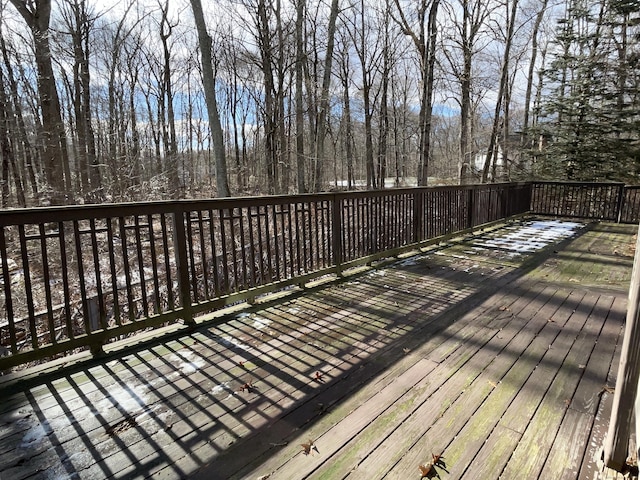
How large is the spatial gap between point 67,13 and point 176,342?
1517 cm

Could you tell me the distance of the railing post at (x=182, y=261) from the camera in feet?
10.0

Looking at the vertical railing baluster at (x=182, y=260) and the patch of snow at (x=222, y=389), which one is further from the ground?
the vertical railing baluster at (x=182, y=260)

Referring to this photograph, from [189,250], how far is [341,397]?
1.84 m

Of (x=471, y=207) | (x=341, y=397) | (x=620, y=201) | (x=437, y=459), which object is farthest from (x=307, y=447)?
(x=620, y=201)

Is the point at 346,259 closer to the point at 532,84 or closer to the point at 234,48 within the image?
the point at 234,48

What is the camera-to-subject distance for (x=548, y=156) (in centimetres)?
1333

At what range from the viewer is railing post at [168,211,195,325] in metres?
3.05

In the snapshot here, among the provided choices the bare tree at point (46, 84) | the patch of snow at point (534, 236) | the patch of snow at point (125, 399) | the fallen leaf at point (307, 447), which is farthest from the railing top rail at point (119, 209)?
the bare tree at point (46, 84)

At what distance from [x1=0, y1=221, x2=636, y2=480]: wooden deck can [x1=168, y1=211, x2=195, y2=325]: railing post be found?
0.76 ft

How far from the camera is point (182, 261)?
3117 millimetres

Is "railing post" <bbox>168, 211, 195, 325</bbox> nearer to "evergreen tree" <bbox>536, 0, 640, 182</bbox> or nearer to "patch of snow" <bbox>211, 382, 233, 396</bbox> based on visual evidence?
"patch of snow" <bbox>211, 382, 233, 396</bbox>

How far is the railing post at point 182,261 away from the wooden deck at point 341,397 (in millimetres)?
230

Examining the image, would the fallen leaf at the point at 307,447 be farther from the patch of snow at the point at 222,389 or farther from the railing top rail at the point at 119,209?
the railing top rail at the point at 119,209

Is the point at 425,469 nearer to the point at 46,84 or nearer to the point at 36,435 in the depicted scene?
the point at 36,435
